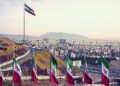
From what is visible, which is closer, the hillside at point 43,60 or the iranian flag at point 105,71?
the iranian flag at point 105,71

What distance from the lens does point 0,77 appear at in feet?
152

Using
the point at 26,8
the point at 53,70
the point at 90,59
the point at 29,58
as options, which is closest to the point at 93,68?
the point at 90,59

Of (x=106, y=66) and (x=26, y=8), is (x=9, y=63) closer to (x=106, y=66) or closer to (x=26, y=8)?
(x=26, y=8)

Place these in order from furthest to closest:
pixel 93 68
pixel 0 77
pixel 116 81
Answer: pixel 93 68
pixel 116 81
pixel 0 77

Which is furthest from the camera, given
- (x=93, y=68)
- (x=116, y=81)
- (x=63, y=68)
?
(x=93, y=68)

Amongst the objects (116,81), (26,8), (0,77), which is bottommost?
(116,81)

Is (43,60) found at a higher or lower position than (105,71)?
lower

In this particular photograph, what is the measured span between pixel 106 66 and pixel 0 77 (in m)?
11.9

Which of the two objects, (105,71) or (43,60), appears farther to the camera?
(43,60)

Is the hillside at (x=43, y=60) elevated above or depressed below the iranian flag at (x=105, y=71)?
below

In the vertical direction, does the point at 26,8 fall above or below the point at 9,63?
above

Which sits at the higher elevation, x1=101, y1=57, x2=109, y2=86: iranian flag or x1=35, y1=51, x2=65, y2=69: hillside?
x1=101, y1=57, x2=109, y2=86: iranian flag

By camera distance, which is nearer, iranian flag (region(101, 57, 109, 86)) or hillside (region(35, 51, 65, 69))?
iranian flag (region(101, 57, 109, 86))

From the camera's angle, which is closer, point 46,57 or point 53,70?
point 53,70
